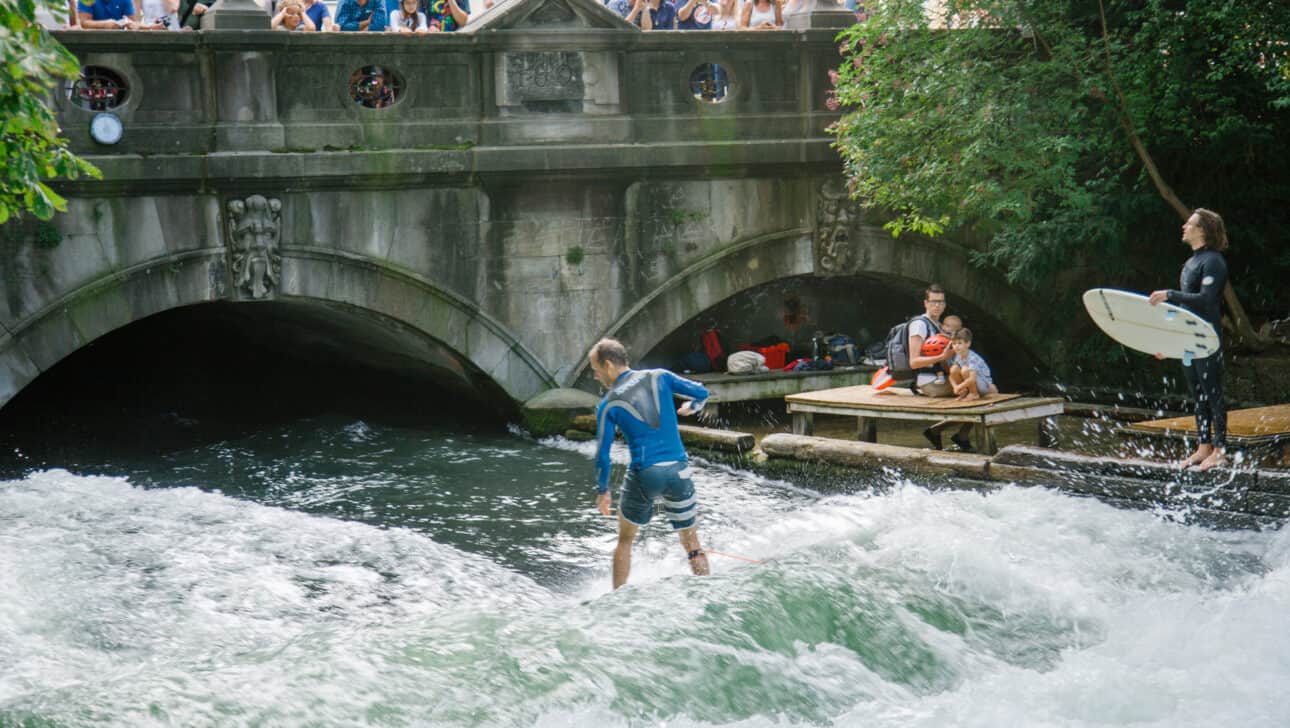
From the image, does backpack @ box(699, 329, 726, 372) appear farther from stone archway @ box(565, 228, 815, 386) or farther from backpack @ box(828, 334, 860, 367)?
backpack @ box(828, 334, 860, 367)

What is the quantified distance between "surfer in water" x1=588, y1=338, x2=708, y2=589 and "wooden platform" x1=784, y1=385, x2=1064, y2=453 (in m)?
3.29

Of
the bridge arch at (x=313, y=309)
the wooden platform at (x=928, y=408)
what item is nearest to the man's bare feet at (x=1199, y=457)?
the wooden platform at (x=928, y=408)

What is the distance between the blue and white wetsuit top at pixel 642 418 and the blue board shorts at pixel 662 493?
0.05m

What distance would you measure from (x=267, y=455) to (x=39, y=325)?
8.37ft

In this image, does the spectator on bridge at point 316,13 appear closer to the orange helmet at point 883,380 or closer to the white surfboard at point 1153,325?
the orange helmet at point 883,380

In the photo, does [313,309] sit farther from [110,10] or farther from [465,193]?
[110,10]

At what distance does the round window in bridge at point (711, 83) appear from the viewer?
14719mm

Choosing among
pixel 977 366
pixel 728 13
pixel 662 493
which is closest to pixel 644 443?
pixel 662 493

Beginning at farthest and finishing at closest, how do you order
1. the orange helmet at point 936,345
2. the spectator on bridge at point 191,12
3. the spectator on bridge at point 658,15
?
the spectator on bridge at point 658,15 < the spectator on bridge at point 191,12 < the orange helmet at point 936,345

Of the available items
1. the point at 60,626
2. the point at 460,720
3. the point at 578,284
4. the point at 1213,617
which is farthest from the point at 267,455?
the point at 1213,617

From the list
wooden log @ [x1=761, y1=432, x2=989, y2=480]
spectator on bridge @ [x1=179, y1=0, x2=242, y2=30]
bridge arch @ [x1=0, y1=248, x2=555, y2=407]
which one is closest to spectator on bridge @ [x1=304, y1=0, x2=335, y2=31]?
spectator on bridge @ [x1=179, y1=0, x2=242, y2=30]

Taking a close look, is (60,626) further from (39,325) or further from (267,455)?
(267,455)

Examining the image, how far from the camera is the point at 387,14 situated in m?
14.6

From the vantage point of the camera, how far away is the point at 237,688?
252 inches
